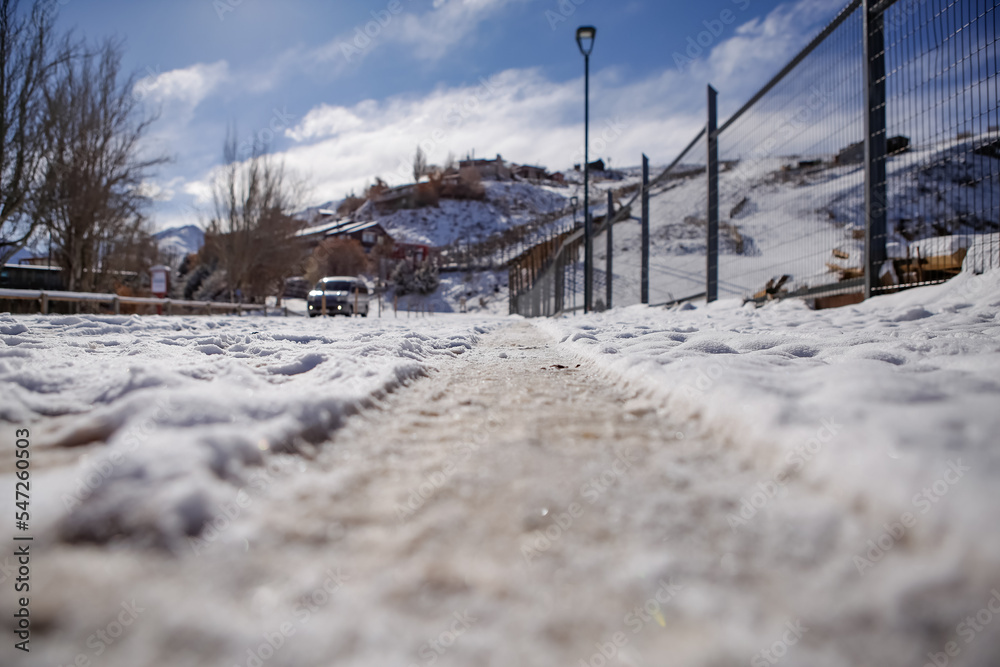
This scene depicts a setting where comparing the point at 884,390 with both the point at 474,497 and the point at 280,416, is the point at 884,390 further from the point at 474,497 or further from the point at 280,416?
the point at 280,416

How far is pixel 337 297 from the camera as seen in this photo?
15.1 meters

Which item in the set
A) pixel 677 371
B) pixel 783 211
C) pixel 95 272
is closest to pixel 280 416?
pixel 677 371

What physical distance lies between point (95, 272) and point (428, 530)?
17.6 m

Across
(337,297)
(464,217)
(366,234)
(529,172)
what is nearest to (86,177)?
(337,297)

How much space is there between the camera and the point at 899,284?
12.9 feet

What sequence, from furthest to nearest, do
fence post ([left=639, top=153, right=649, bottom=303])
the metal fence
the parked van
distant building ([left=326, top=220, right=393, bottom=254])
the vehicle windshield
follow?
1. distant building ([left=326, top=220, right=393, bottom=254])
2. the vehicle windshield
3. the parked van
4. fence post ([left=639, top=153, right=649, bottom=303])
5. the metal fence
